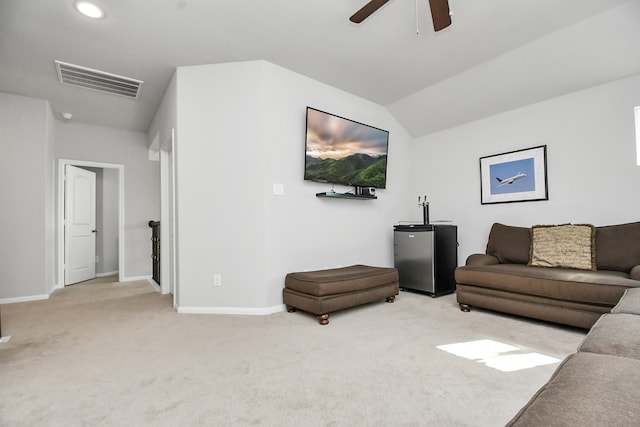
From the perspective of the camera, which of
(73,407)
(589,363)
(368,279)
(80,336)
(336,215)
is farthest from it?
(336,215)

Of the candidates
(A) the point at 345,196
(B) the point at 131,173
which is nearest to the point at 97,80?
(B) the point at 131,173

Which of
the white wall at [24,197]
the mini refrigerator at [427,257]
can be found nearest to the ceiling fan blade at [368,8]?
the mini refrigerator at [427,257]

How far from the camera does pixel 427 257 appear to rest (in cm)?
391

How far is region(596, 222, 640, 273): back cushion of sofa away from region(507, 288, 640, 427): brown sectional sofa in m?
2.22

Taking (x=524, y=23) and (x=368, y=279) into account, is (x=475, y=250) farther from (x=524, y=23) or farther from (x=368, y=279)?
(x=524, y=23)

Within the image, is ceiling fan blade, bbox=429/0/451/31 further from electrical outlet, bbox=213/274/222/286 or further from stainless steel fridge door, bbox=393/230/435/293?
electrical outlet, bbox=213/274/222/286

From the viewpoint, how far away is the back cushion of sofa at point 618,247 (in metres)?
2.76

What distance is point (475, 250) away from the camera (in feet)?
13.9

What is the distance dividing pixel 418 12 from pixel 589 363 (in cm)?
266

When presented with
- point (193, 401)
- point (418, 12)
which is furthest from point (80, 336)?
point (418, 12)

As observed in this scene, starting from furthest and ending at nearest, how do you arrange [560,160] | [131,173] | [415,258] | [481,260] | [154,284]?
1. [131,173]
2. [154,284]
3. [415,258]
4. [560,160]
5. [481,260]

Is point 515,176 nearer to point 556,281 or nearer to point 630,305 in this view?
point 556,281

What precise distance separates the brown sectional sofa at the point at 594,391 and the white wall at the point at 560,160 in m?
2.77

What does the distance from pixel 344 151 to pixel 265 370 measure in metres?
2.70
